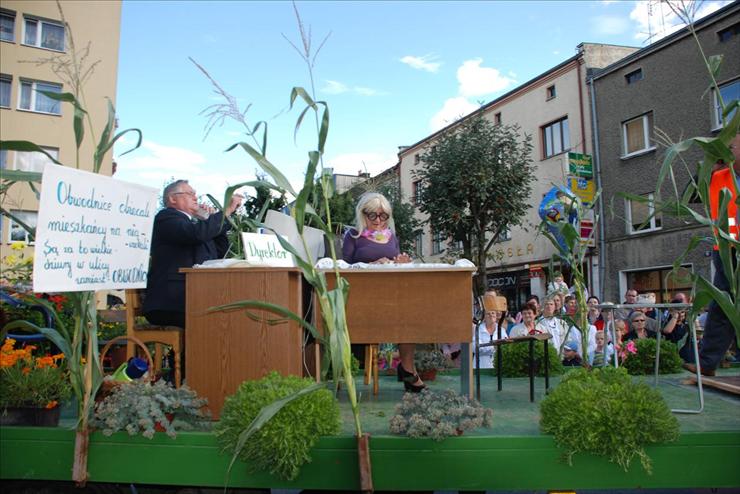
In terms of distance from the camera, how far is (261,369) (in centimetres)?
284

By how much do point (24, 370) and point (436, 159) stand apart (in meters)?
13.9

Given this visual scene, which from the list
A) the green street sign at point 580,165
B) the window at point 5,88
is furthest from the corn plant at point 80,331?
the window at point 5,88

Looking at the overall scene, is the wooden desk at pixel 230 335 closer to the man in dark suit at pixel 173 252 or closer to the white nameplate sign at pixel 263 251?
the white nameplate sign at pixel 263 251

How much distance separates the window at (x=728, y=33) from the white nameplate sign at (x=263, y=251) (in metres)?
14.9

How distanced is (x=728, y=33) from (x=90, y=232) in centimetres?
1619

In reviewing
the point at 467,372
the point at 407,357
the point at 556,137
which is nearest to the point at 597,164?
the point at 556,137

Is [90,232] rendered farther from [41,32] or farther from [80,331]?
[41,32]

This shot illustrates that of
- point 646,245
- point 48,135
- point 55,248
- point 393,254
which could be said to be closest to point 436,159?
point 646,245

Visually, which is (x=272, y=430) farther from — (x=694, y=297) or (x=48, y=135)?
(x=48, y=135)

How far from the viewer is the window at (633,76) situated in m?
16.8

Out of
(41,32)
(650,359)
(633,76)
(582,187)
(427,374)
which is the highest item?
(41,32)

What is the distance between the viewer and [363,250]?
4.11 m

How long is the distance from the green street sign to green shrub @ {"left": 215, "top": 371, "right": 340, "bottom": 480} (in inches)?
648

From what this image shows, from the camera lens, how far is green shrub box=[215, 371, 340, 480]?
2.20m
